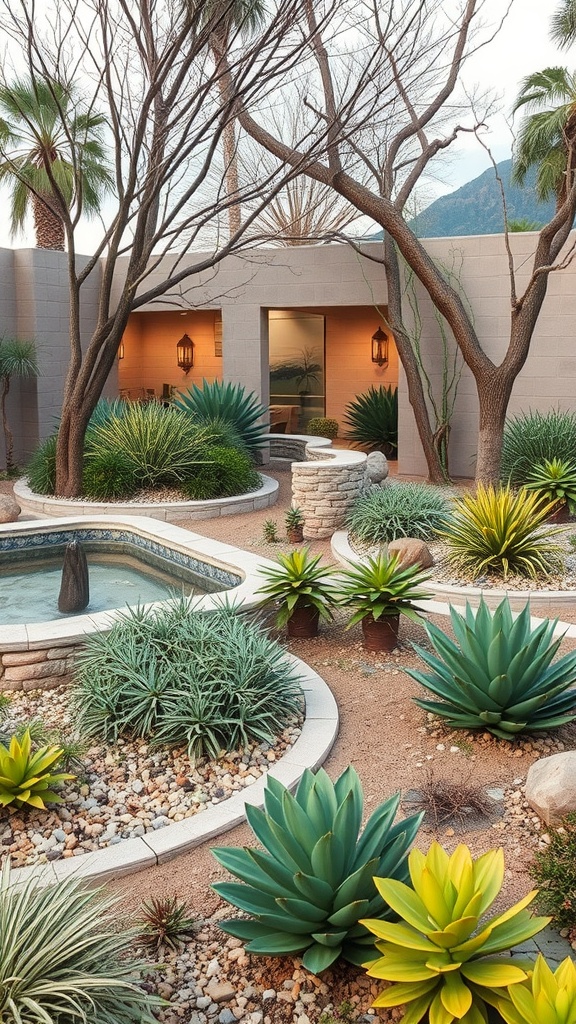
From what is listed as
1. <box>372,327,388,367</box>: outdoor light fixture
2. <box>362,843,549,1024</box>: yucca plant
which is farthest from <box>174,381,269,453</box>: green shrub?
<box>362,843,549,1024</box>: yucca plant

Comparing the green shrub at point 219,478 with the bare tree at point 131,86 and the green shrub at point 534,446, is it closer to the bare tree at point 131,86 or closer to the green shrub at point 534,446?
the bare tree at point 131,86

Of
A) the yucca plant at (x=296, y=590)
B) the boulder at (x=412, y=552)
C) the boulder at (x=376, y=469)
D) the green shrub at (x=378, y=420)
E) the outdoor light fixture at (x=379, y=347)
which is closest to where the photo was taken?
the yucca plant at (x=296, y=590)

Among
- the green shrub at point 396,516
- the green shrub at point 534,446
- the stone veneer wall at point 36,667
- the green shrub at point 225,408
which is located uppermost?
the green shrub at point 225,408

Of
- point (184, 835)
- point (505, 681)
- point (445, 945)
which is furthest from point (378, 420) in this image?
Answer: point (445, 945)

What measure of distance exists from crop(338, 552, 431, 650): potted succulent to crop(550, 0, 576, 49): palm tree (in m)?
13.1

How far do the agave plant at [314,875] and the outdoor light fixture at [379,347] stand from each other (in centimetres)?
1490

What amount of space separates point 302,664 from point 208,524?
4.92 metres

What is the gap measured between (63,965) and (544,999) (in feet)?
4.55

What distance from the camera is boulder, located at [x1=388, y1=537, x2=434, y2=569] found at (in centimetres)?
772

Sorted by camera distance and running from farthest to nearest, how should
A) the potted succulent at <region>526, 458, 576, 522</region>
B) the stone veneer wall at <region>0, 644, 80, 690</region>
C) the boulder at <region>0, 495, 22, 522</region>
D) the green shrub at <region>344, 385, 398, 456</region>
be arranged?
1. the green shrub at <region>344, 385, 398, 456</region>
2. the boulder at <region>0, 495, 22, 522</region>
3. the potted succulent at <region>526, 458, 576, 522</region>
4. the stone veneer wall at <region>0, 644, 80, 690</region>

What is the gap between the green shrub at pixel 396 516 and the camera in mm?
8672

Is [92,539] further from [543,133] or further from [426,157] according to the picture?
[543,133]

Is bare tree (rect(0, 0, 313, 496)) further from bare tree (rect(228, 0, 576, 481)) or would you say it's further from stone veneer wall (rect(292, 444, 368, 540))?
stone veneer wall (rect(292, 444, 368, 540))

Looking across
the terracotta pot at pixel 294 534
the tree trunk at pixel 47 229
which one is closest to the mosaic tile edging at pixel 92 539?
the terracotta pot at pixel 294 534
